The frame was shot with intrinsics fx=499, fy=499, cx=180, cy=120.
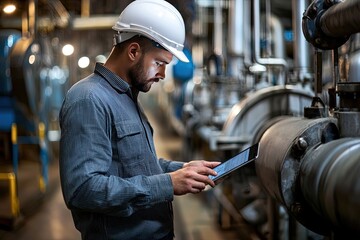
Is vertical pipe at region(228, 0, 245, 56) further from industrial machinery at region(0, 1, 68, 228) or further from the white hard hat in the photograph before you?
the white hard hat

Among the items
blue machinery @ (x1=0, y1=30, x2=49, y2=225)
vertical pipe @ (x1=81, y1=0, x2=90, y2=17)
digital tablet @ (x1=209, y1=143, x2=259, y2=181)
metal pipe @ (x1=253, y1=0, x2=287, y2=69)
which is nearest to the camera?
digital tablet @ (x1=209, y1=143, x2=259, y2=181)

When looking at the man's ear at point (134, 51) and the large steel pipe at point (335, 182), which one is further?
the man's ear at point (134, 51)

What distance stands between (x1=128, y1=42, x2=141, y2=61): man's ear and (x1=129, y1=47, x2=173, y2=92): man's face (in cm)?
2

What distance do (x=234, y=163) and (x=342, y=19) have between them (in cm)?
54

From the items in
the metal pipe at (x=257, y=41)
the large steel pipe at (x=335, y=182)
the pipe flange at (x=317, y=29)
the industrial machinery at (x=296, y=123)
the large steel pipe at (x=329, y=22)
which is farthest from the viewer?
the metal pipe at (x=257, y=41)

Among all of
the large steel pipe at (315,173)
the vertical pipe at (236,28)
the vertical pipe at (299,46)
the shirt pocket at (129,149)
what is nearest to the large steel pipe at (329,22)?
the large steel pipe at (315,173)

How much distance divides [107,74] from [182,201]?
3879 millimetres

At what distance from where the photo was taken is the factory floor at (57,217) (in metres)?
4.02

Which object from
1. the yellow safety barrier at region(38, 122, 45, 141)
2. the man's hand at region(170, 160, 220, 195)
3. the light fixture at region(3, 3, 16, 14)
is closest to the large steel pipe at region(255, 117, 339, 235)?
the man's hand at region(170, 160, 220, 195)

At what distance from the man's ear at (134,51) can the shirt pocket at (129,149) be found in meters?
0.22

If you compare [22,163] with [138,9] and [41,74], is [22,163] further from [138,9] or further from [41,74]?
[138,9]

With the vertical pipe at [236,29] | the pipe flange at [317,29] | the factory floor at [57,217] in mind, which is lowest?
the factory floor at [57,217]

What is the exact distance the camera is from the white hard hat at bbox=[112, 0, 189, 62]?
167 cm

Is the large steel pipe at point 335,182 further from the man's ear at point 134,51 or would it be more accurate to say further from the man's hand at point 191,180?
the man's ear at point 134,51
